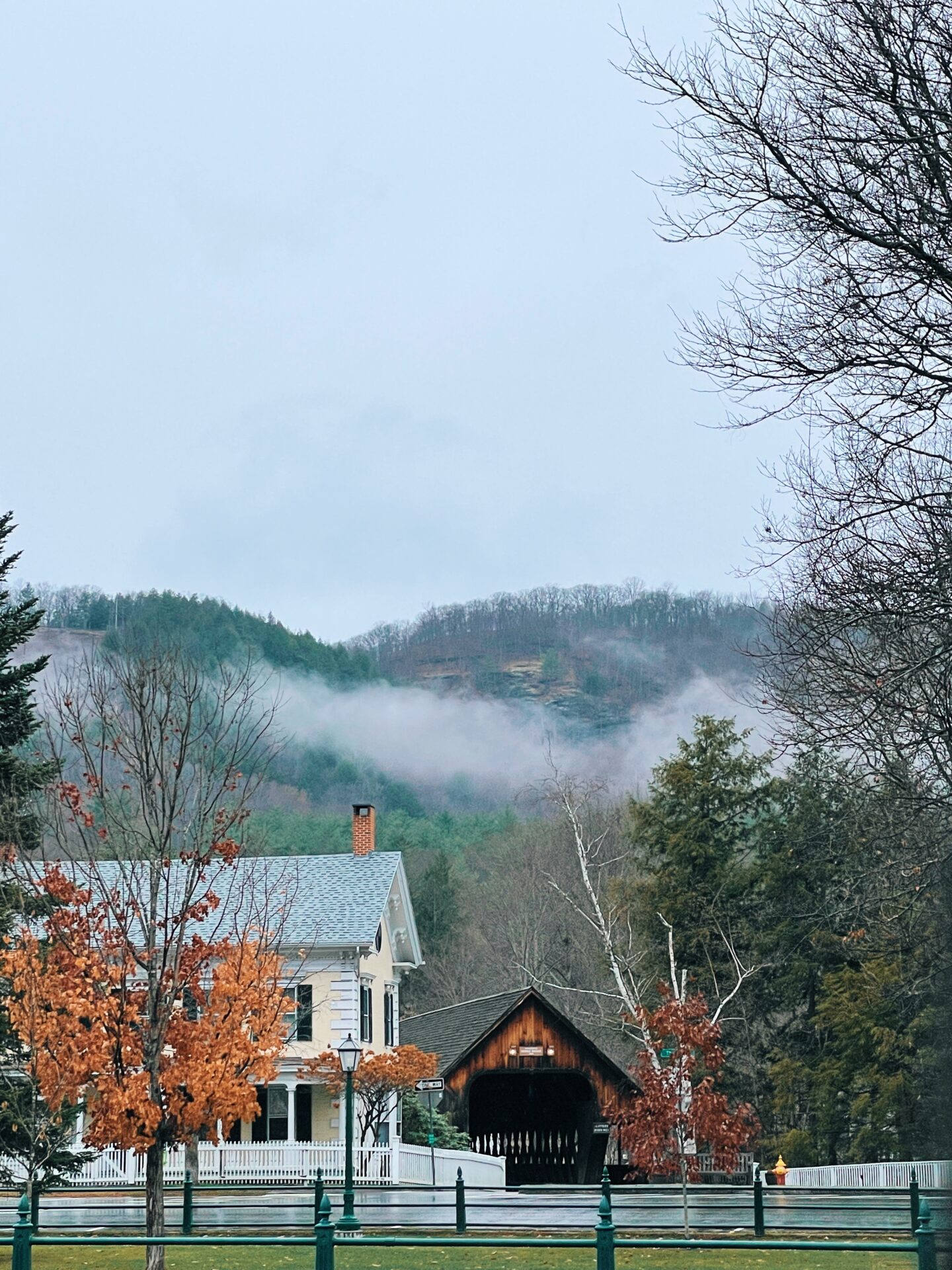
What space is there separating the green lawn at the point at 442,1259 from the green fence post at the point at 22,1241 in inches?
187

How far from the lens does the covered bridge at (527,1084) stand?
45.2 m

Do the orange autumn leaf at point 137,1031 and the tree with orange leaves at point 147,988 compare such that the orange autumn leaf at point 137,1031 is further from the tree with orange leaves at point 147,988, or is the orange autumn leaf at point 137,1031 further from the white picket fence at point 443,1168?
the white picket fence at point 443,1168

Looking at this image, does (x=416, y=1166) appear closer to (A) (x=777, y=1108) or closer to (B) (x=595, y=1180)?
(B) (x=595, y=1180)

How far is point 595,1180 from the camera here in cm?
4703

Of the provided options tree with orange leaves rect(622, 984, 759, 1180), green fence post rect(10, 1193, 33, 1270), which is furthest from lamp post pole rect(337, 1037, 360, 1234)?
green fence post rect(10, 1193, 33, 1270)

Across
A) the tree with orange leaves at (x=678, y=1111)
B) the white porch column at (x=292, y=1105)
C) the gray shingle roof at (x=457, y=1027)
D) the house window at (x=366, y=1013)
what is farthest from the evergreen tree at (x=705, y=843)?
the tree with orange leaves at (x=678, y=1111)

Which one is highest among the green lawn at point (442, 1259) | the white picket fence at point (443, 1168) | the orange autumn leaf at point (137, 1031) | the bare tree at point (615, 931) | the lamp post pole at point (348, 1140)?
the bare tree at point (615, 931)

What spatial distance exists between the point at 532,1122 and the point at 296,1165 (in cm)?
1294

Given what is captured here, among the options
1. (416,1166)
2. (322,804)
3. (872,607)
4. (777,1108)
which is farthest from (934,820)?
(322,804)

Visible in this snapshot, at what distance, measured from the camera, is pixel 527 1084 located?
49219 mm

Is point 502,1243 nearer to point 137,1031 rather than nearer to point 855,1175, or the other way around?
point 137,1031

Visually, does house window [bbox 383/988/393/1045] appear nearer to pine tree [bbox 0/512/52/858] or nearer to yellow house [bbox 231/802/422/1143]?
yellow house [bbox 231/802/422/1143]

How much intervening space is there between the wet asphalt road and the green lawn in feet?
1.97

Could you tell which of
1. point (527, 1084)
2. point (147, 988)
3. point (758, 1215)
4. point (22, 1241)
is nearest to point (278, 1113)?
point (527, 1084)
